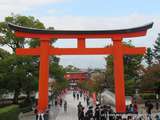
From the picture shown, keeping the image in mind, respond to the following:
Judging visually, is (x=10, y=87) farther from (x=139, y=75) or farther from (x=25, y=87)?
(x=139, y=75)

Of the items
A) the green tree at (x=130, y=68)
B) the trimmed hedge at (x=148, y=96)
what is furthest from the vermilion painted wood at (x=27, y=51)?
the trimmed hedge at (x=148, y=96)

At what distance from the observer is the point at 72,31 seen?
1324 inches

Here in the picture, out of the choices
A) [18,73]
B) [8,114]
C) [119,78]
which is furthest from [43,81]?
[8,114]

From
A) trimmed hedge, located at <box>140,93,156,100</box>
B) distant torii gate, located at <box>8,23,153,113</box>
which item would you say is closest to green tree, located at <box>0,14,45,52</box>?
distant torii gate, located at <box>8,23,153,113</box>

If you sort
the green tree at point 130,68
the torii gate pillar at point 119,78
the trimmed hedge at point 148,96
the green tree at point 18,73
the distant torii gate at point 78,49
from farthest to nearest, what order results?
1. the green tree at point 130,68
2. the trimmed hedge at point 148,96
3. the green tree at point 18,73
4. the distant torii gate at point 78,49
5. the torii gate pillar at point 119,78

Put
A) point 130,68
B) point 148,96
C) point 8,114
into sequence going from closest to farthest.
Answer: point 8,114
point 148,96
point 130,68

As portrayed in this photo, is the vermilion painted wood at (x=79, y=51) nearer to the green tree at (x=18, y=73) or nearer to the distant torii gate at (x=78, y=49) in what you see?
the distant torii gate at (x=78, y=49)

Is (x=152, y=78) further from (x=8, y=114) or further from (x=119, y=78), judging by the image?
(x=8, y=114)

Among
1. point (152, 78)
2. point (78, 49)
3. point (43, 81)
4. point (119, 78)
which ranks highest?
point (78, 49)

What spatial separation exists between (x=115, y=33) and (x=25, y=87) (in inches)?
496

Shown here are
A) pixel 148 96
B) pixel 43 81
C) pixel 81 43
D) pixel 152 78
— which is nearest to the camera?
pixel 43 81

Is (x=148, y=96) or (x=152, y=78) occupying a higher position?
(x=152, y=78)

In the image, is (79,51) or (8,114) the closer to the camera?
(8,114)

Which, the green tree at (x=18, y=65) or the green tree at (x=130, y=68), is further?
the green tree at (x=130, y=68)
